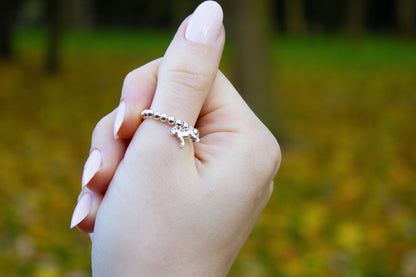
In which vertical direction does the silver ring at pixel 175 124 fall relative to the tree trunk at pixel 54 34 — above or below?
above

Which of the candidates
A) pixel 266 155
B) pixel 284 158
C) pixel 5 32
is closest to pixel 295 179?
pixel 284 158

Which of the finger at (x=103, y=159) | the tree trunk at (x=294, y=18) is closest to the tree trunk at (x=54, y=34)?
the finger at (x=103, y=159)

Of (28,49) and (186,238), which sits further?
(28,49)

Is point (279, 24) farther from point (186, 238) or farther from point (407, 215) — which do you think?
point (186, 238)

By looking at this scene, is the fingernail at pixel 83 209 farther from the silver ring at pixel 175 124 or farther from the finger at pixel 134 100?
the silver ring at pixel 175 124

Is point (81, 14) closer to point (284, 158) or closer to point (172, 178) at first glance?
point (284, 158)

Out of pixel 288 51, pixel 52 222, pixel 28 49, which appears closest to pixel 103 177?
pixel 52 222
